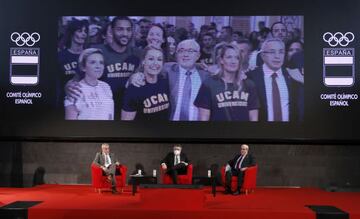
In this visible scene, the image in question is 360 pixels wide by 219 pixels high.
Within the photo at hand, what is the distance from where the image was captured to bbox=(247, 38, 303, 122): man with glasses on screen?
9.59 metres

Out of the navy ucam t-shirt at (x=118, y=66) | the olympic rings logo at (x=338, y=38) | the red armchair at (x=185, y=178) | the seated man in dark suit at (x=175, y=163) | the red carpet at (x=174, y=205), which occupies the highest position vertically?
the olympic rings logo at (x=338, y=38)

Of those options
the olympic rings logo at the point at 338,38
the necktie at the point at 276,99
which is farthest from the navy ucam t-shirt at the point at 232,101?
the olympic rings logo at the point at 338,38

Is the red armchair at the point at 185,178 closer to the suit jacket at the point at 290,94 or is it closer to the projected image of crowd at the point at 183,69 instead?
the projected image of crowd at the point at 183,69

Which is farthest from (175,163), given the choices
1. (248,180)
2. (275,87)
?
(275,87)

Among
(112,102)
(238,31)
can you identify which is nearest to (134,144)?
(112,102)

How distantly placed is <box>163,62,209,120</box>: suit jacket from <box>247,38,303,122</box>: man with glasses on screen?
37.9 inches

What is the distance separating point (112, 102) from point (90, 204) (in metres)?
3.20

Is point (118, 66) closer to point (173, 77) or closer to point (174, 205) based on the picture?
point (173, 77)

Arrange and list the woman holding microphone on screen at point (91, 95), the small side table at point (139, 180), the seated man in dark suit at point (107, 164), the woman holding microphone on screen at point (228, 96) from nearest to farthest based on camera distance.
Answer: the small side table at point (139, 180) → the seated man in dark suit at point (107, 164) → the woman holding microphone on screen at point (228, 96) → the woman holding microphone on screen at point (91, 95)

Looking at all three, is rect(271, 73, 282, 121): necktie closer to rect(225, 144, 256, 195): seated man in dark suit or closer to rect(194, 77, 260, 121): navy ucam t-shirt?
rect(194, 77, 260, 121): navy ucam t-shirt

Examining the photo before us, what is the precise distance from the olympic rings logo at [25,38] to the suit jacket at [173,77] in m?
2.78

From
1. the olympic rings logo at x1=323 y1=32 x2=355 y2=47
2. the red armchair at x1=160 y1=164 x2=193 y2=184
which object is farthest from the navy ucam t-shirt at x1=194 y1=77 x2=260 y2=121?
the olympic rings logo at x1=323 y1=32 x2=355 y2=47

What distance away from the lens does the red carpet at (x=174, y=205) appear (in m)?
6.35

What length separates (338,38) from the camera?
31.4 feet
